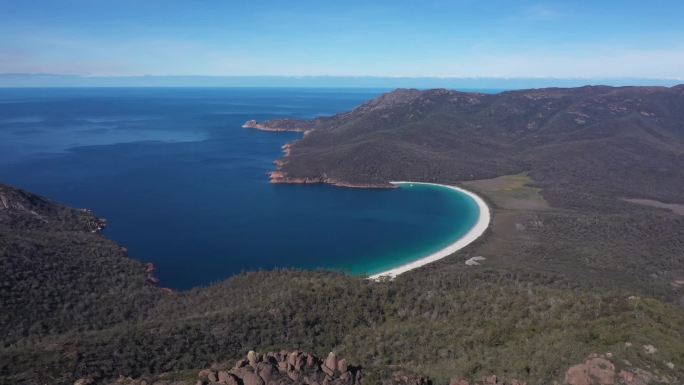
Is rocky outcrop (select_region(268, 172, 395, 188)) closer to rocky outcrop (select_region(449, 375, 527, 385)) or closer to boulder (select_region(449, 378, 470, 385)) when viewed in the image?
boulder (select_region(449, 378, 470, 385))

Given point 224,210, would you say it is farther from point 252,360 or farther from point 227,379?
point 227,379

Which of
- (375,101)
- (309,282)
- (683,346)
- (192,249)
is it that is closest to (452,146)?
(375,101)

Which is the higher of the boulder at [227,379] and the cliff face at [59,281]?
the boulder at [227,379]

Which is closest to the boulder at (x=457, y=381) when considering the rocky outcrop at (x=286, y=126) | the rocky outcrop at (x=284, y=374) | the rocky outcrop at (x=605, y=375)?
the rocky outcrop at (x=284, y=374)

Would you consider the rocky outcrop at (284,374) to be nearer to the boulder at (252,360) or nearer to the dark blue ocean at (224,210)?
the boulder at (252,360)

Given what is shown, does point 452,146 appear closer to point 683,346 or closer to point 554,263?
point 554,263

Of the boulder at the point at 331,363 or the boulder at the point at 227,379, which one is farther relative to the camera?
the boulder at the point at 331,363

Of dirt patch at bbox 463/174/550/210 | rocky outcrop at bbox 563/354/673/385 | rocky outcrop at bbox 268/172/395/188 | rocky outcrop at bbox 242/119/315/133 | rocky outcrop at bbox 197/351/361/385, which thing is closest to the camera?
rocky outcrop at bbox 563/354/673/385

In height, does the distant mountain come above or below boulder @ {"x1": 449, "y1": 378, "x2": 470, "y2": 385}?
below

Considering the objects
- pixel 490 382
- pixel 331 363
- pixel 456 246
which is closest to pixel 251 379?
pixel 331 363

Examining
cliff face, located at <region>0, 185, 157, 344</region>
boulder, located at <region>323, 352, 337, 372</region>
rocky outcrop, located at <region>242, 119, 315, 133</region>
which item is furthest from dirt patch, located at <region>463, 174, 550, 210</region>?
rocky outcrop, located at <region>242, 119, 315, 133</region>

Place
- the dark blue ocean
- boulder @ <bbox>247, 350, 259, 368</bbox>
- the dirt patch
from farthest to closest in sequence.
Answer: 1. the dirt patch
2. the dark blue ocean
3. boulder @ <bbox>247, 350, 259, 368</bbox>

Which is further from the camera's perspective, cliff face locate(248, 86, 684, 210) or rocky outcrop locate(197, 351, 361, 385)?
cliff face locate(248, 86, 684, 210)

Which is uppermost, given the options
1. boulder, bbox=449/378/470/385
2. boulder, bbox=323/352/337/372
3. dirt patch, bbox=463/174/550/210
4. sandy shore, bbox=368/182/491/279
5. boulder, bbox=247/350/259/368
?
boulder, bbox=247/350/259/368
